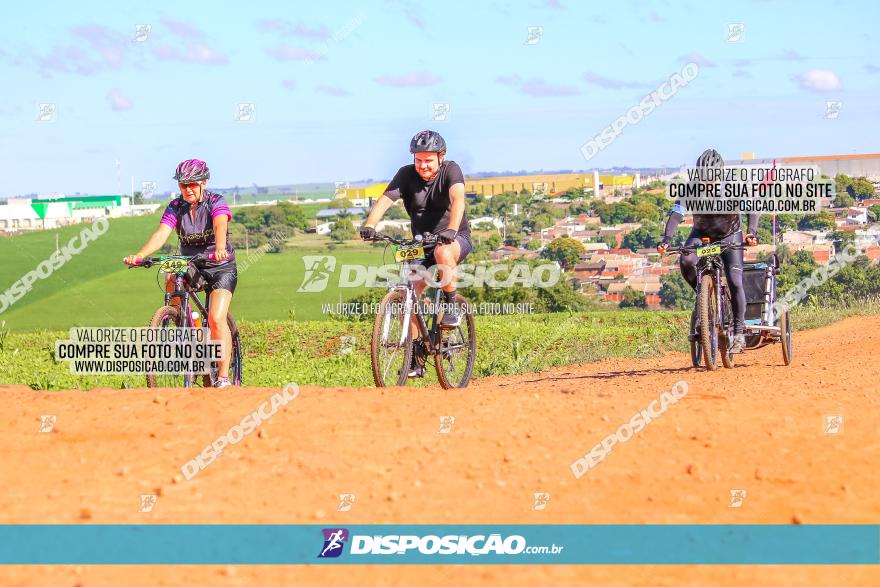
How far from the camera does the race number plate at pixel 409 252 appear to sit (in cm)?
881

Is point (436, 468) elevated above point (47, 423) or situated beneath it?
situated beneath

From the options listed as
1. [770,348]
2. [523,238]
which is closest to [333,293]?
[523,238]

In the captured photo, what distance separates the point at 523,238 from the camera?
5369cm

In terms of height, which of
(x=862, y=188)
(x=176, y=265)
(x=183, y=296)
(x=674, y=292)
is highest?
(x=862, y=188)

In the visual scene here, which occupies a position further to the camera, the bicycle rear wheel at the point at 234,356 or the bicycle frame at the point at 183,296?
the bicycle rear wheel at the point at 234,356

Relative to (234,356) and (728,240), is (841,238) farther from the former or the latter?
(234,356)

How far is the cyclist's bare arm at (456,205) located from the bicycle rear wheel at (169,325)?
257 centimetres

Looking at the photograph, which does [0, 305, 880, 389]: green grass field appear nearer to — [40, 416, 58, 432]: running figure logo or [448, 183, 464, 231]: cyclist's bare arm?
[448, 183, 464, 231]: cyclist's bare arm

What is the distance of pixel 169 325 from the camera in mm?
9289

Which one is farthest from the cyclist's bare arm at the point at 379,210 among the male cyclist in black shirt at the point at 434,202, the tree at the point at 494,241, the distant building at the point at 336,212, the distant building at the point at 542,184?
the distant building at the point at 542,184

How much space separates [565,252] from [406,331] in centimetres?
3538

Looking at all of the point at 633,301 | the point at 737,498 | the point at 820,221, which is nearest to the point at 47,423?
the point at 737,498

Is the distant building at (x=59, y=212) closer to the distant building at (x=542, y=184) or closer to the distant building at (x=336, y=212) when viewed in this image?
the distant building at (x=336, y=212)

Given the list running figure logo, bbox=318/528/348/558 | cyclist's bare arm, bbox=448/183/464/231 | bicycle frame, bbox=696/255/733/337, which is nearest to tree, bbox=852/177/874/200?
bicycle frame, bbox=696/255/733/337
